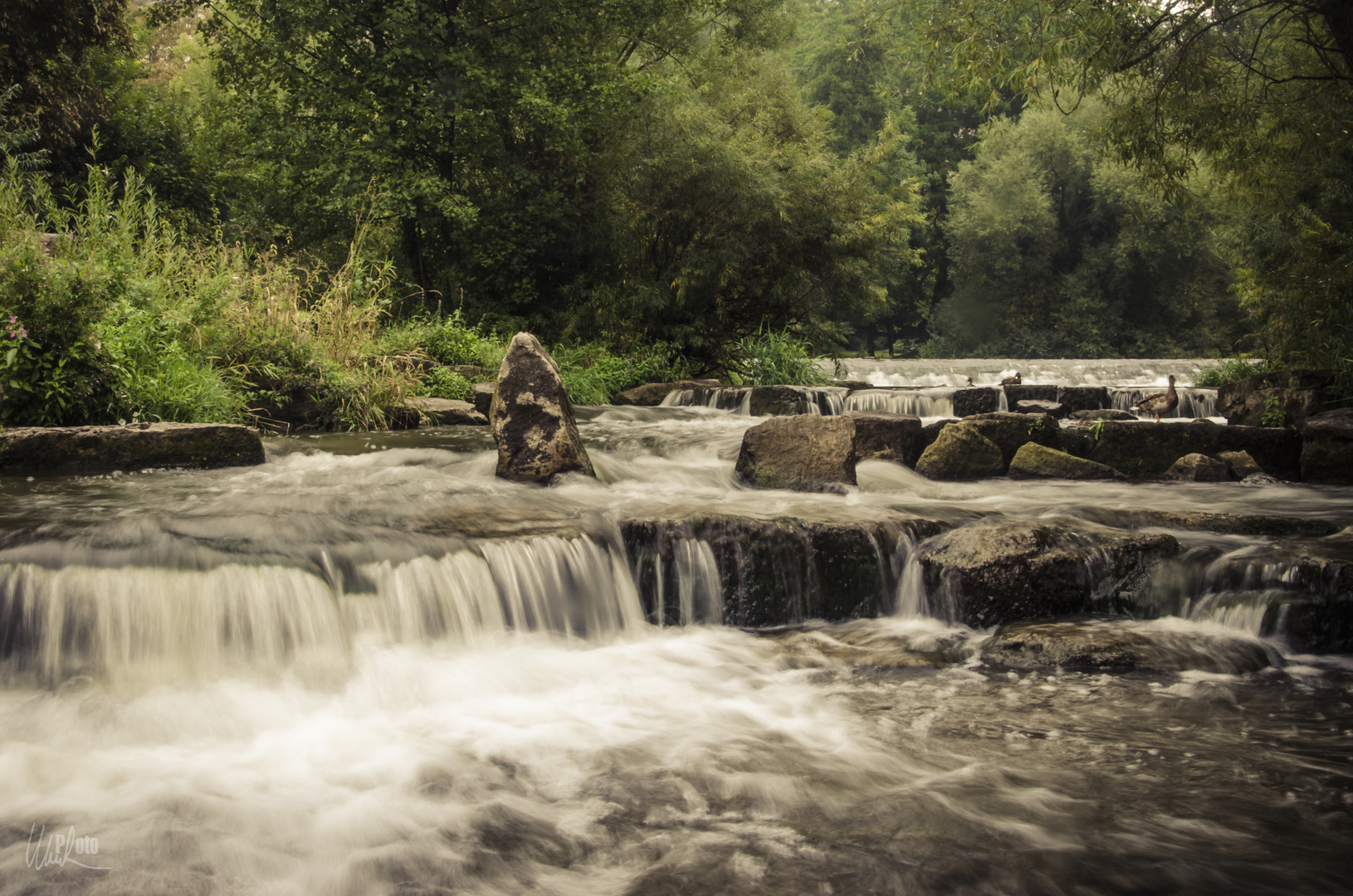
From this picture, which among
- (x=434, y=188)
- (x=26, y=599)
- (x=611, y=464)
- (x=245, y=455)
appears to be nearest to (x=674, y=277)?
(x=434, y=188)

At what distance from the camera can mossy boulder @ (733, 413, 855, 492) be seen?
25.9ft

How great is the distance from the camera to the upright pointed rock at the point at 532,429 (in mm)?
7668

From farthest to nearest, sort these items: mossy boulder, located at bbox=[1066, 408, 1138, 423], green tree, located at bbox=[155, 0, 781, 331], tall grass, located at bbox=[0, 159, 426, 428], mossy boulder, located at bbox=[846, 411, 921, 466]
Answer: green tree, located at bbox=[155, 0, 781, 331] → mossy boulder, located at bbox=[1066, 408, 1138, 423] → mossy boulder, located at bbox=[846, 411, 921, 466] → tall grass, located at bbox=[0, 159, 426, 428]

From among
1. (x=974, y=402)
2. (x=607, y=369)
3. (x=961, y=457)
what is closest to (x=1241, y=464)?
(x=961, y=457)

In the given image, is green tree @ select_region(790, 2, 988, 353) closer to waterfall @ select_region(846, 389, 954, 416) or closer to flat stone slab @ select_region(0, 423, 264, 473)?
waterfall @ select_region(846, 389, 954, 416)

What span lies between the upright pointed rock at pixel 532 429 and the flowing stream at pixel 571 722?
0.93 m

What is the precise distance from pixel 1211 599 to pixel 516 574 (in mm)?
4286

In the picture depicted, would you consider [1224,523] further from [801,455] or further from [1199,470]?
[1199,470]

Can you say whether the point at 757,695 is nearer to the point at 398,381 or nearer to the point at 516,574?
the point at 516,574

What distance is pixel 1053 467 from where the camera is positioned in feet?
31.0

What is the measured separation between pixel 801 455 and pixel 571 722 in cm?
450

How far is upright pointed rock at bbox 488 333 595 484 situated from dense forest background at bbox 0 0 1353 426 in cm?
361

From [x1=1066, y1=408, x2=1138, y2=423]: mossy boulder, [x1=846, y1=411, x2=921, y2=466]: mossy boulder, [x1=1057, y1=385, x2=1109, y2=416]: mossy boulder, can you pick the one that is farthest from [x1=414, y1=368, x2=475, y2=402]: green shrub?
[x1=1057, y1=385, x2=1109, y2=416]: mossy boulder

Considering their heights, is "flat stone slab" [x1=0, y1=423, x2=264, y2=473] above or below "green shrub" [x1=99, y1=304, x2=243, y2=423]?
below
